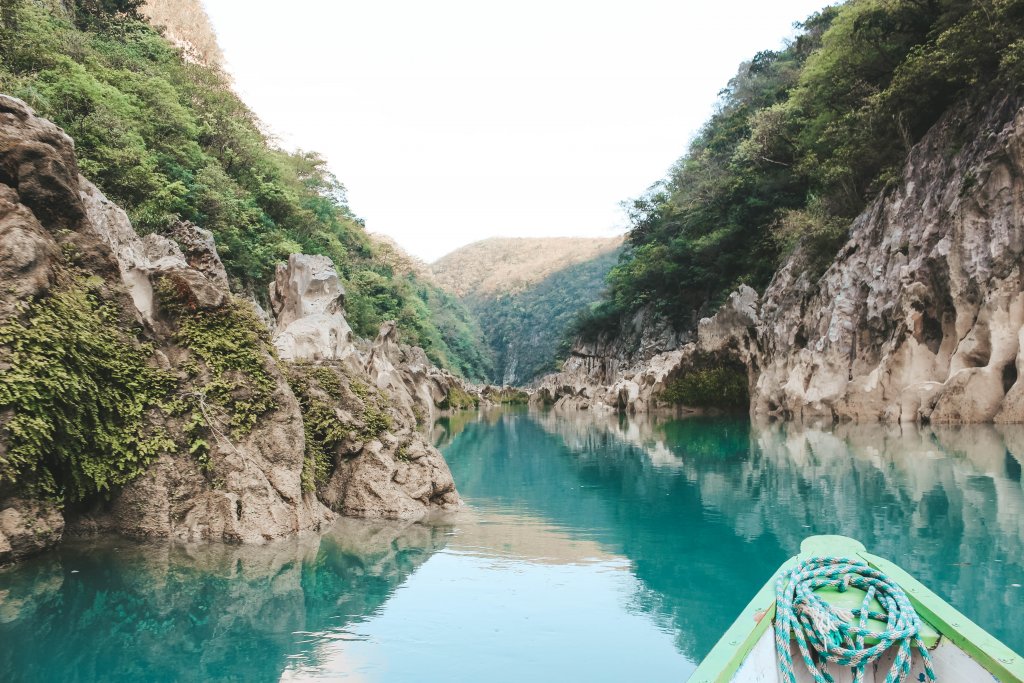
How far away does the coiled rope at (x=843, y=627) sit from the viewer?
11.2 feet

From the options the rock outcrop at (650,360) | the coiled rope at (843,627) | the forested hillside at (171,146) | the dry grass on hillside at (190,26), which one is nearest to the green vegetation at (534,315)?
the rock outcrop at (650,360)

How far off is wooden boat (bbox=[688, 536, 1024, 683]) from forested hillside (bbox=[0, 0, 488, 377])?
19.6m

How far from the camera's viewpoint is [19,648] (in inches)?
190

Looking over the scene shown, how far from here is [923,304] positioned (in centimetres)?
2033

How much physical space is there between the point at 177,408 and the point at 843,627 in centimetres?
651

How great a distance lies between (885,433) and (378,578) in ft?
50.7

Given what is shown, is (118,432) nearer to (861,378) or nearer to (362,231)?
(861,378)

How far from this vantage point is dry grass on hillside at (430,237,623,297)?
14138 cm

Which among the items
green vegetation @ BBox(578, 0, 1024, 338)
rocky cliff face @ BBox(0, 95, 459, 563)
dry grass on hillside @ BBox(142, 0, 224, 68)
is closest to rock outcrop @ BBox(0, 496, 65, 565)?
rocky cliff face @ BBox(0, 95, 459, 563)

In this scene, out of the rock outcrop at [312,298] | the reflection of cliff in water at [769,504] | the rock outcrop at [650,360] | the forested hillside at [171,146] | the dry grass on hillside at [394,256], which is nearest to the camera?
the reflection of cliff in water at [769,504]

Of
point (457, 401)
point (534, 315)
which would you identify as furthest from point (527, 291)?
point (457, 401)

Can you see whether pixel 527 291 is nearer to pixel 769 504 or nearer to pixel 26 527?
pixel 769 504

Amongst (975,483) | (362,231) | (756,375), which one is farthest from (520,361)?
(975,483)

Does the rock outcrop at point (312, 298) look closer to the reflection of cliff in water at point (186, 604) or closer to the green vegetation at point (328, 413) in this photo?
the green vegetation at point (328, 413)
